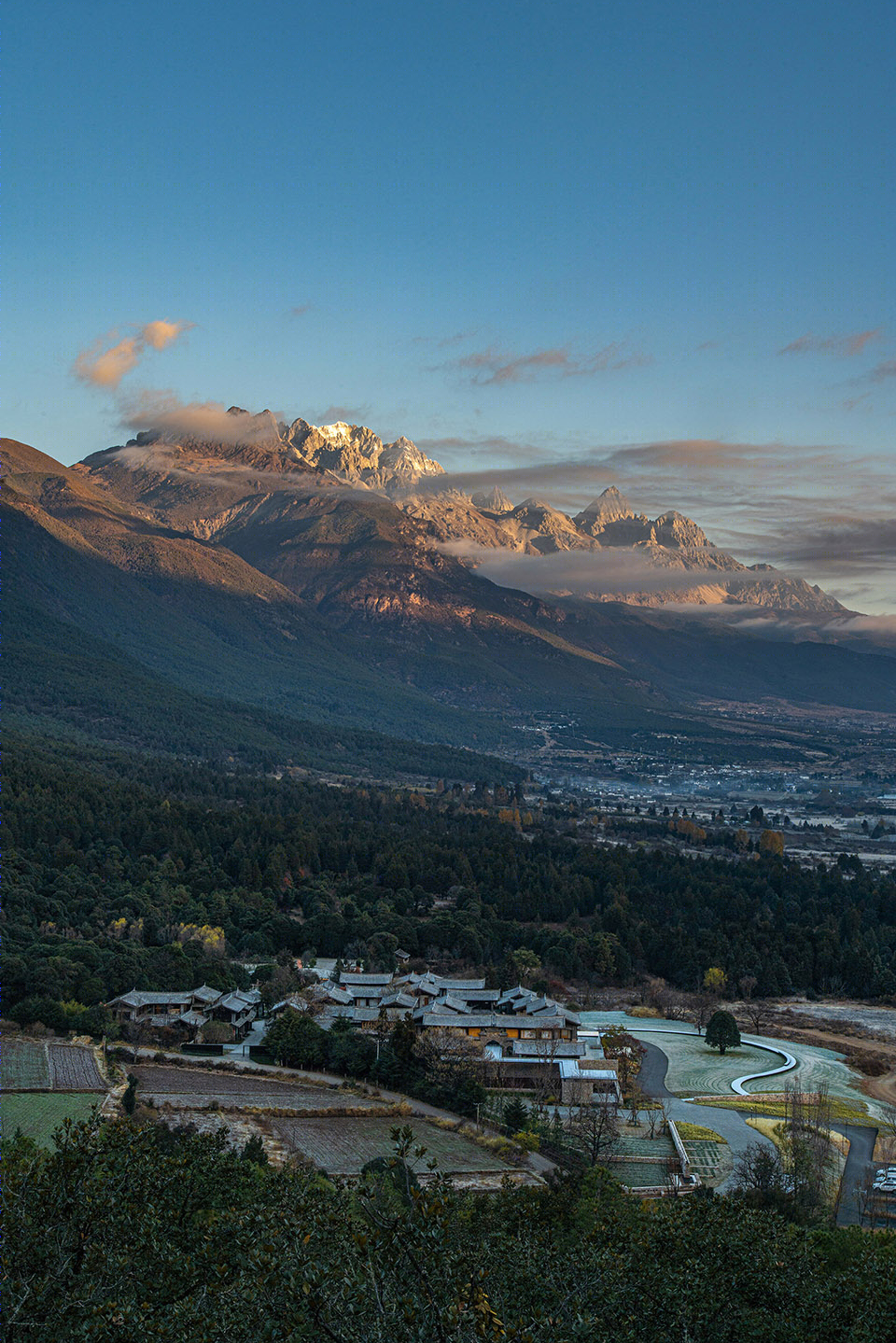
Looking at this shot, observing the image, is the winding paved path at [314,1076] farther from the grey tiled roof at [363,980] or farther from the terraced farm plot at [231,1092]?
the grey tiled roof at [363,980]

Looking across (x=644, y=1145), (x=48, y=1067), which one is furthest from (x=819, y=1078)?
(x=48, y=1067)

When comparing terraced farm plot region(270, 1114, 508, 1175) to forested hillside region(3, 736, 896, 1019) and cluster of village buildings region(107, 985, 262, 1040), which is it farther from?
forested hillside region(3, 736, 896, 1019)

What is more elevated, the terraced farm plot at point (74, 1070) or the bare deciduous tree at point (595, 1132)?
the bare deciduous tree at point (595, 1132)

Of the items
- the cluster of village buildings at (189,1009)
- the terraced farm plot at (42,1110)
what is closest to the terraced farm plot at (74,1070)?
the terraced farm plot at (42,1110)

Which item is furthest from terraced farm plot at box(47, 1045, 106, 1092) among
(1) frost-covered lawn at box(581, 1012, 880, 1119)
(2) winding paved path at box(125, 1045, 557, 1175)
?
(1) frost-covered lawn at box(581, 1012, 880, 1119)

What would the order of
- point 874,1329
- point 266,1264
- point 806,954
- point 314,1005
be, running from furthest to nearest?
point 806,954
point 314,1005
point 874,1329
point 266,1264

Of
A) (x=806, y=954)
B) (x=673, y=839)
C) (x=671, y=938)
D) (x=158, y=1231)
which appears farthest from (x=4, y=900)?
(x=673, y=839)

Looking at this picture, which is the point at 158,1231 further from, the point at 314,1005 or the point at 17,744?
the point at 17,744
